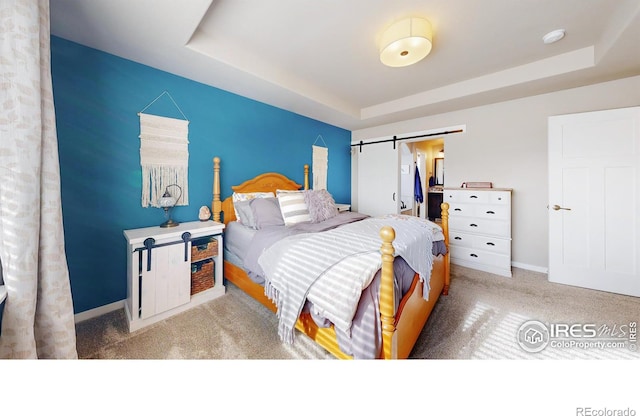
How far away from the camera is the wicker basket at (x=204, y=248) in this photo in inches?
82.1

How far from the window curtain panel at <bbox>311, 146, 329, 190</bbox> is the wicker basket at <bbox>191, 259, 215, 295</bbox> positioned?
7.11 ft

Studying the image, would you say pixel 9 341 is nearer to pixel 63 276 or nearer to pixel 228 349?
pixel 63 276

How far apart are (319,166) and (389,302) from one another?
3149 mm

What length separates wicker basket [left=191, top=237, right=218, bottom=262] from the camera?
209 cm

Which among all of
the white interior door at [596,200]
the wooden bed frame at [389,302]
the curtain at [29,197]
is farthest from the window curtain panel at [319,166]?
the curtain at [29,197]

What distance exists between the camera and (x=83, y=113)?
179 centimetres

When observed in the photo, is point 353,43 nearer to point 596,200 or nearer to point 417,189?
point 596,200

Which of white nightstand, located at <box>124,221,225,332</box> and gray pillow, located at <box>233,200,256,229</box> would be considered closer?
white nightstand, located at <box>124,221,225,332</box>

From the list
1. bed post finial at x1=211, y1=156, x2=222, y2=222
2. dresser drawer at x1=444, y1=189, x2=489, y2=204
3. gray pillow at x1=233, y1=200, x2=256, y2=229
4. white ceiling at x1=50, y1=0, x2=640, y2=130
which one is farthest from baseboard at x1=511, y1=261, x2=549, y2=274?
bed post finial at x1=211, y1=156, x2=222, y2=222

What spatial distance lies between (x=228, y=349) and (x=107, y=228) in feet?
4.98

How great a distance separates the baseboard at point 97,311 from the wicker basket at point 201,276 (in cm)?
63

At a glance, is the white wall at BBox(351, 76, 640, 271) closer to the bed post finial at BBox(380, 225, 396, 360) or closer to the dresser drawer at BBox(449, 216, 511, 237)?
the dresser drawer at BBox(449, 216, 511, 237)

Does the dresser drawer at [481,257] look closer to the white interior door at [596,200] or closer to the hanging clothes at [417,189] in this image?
the white interior door at [596,200]
